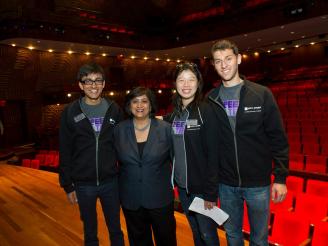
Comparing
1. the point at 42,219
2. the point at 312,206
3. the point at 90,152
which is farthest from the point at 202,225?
the point at 42,219

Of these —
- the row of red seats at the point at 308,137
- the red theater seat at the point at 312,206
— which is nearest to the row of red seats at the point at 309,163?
the row of red seats at the point at 308,137

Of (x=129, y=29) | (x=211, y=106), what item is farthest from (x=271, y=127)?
(x=129, y=29)

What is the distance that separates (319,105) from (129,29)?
282 inches

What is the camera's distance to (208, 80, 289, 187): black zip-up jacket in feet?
4.68

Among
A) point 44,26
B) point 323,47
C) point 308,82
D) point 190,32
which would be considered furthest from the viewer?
point 323,47

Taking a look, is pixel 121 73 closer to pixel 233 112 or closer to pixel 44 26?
pixel 44 26

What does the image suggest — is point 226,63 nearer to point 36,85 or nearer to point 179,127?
point 179,127

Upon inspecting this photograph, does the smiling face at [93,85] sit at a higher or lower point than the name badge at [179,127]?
higher

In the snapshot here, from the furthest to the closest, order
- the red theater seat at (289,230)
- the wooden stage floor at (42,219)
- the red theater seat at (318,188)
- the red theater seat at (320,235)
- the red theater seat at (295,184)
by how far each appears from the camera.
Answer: the red theater seat at (295,184)
the red theater seat at (318,188)
the wooden stage floor at (42,219)
the red theater seat at (289,230)
the red theater seat at (320,235)

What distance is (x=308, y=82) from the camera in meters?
10.0

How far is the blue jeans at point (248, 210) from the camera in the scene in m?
1.46

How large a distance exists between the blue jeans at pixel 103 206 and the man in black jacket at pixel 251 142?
2.23 feet

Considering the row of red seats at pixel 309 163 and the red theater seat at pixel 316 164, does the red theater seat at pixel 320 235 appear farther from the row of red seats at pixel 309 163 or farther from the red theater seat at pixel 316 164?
the red theater seat at pixel 316 164

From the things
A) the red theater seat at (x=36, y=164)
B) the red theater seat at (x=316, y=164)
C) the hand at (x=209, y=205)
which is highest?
the hand at (x=209, y=205)
